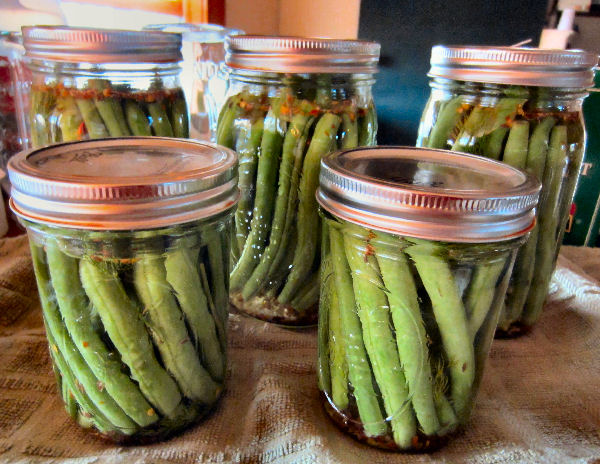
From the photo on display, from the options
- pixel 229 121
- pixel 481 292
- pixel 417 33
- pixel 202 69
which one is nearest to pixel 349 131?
pixel 229 121

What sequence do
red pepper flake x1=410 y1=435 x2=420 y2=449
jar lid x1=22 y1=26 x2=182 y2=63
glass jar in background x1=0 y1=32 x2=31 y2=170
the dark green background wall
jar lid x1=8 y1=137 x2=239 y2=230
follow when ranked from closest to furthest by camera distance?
jar lid x1=8 y1=137 x2=239 y2=230 < red pepper flake x1=410 y1=435 x2=420 y2=449 < jar lid x1=22 y1=26 x2=182 y2=63 < glass jar in background x1=0 y1=32 x2=31 y2=170 < the dark green background wall

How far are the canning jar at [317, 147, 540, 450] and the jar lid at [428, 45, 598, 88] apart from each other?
0.13m

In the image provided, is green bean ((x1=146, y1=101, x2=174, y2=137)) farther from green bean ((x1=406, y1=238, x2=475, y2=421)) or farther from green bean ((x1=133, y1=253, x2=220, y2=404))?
green bean ((x1=406, y1=238, x2=475, y2=421))

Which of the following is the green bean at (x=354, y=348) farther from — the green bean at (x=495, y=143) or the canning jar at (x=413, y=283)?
the green bean at (x=495, y=143)

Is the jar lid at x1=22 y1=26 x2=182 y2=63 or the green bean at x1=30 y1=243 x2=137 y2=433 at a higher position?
the jar lid at x1=22 y1=26 x2=182 y2=63

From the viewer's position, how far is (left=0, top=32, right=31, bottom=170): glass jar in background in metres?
0.99

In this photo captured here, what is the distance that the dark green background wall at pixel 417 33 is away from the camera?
1.60m

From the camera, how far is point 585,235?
44.3 inches

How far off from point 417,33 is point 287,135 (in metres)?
1.26

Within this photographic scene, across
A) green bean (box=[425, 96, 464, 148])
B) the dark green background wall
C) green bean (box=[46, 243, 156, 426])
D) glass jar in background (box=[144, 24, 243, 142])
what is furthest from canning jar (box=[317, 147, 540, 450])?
the dark green background wall

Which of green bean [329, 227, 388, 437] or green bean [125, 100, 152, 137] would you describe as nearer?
green bean [329, 227, 388, 437]

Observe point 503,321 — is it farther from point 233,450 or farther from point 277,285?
point 233,450

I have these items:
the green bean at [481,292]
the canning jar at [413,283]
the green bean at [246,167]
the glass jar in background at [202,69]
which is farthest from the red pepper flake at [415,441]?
the glass jar in background at [202,69]

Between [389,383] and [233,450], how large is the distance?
17 centimetres
